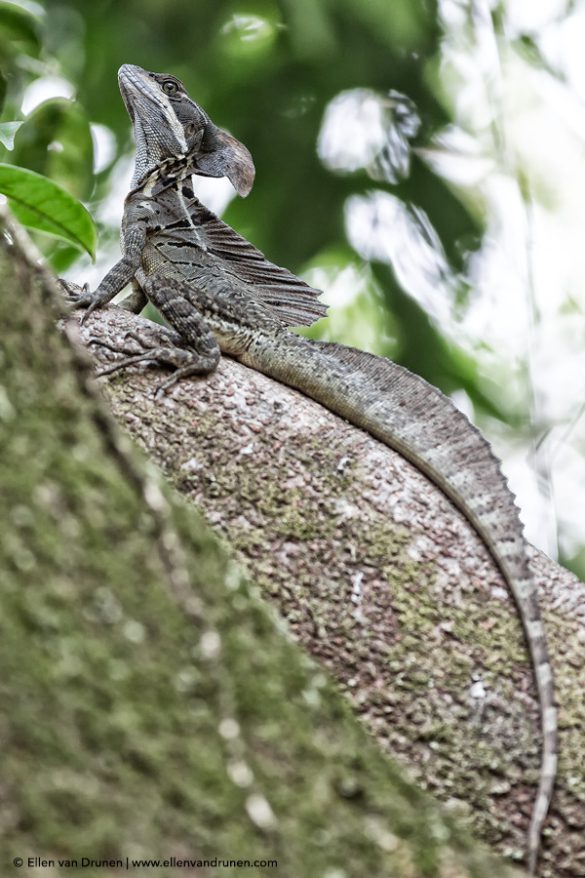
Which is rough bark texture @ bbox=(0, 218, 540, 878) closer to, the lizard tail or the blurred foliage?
the lizard tail

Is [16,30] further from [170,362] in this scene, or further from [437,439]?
[437,439]

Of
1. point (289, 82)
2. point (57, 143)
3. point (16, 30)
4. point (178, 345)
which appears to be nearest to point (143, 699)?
point (178, 345)

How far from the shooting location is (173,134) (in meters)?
3.84

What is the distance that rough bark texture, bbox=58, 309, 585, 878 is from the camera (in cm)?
190

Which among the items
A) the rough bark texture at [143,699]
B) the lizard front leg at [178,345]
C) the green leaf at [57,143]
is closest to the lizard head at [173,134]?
the green leaf at [57,143]

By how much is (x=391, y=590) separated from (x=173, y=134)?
2.48 m

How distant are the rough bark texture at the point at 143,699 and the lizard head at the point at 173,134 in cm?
263

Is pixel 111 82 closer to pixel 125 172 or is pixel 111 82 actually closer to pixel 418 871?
pixel 125 172

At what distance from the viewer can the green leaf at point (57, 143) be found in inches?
144

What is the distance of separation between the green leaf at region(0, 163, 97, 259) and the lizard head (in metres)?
1.60

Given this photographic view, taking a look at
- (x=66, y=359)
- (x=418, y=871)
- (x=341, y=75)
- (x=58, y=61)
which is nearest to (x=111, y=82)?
(x=58, y=61)

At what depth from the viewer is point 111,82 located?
4.43m

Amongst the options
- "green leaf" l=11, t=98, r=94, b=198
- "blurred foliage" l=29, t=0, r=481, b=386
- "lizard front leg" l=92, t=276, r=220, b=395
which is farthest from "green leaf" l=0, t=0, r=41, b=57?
"lizard front leg" l=92, t=276, r=220, b=395

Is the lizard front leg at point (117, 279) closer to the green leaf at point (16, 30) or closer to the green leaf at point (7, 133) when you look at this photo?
the green leaf at point (7, 133)
